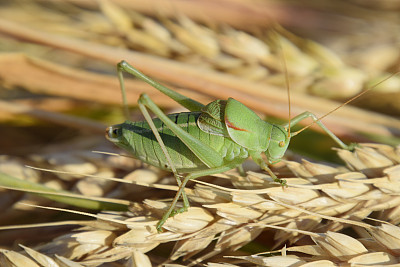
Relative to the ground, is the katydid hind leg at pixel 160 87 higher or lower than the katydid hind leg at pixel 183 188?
higher

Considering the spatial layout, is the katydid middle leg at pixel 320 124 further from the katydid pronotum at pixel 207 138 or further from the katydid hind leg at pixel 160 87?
the katydid hind leg at pixel 160 87

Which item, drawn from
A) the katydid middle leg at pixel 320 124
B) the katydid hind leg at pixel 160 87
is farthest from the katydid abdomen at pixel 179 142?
the katydid middle leg at pixel 320 124

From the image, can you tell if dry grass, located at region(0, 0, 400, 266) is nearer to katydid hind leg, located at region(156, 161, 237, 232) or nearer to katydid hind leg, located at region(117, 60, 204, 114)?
katydid hind leg, located at region(156, 161, 237, 232)

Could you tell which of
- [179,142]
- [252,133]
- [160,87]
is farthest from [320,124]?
[160,87]

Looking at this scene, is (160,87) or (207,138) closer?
(207,138)

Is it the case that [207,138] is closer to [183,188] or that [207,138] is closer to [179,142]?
[179,142]

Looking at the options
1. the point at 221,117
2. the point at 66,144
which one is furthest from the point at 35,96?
the point at 221,117

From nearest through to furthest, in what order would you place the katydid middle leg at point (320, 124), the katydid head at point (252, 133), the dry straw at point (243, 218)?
the dry straw at point (243, 218), the katydid head at point (252, 133), the katydid middle leg at point (320, 124)
